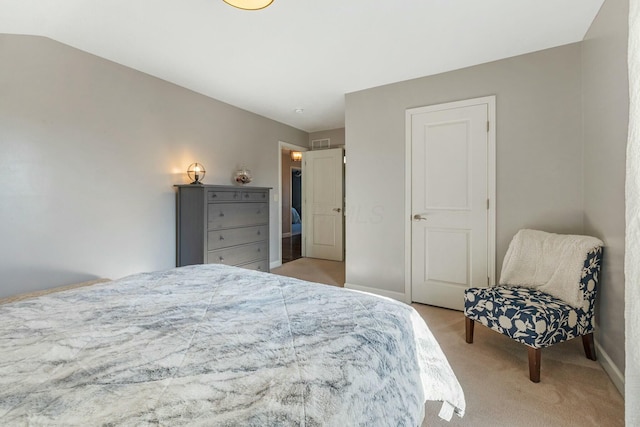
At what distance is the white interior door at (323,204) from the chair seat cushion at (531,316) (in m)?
3.23

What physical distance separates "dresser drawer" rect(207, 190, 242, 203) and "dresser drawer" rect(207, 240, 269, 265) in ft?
1.83

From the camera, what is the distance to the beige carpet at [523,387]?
1.49 meters

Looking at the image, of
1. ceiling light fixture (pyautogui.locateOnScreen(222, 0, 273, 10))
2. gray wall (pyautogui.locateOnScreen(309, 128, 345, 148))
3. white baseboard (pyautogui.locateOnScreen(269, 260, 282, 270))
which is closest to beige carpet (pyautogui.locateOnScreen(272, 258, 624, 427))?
ceiling light fixture (pyautogui.locateOnScreen(222, 0, 273, 10))

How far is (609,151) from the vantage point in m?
1.87

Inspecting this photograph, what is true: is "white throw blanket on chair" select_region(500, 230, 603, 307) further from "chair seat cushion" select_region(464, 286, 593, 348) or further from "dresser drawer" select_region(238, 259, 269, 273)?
"dresser drawer" select_region(238, 259, 269, 273)

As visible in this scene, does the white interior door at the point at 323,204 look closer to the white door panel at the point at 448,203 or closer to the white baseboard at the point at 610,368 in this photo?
the white door panel at the point at 448,203

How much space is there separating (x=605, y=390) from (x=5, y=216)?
4.08 m

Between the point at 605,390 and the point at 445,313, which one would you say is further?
the point at 445,313

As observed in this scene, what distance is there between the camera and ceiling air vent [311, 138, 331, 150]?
17.9 feet

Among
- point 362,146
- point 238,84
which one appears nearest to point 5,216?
point 238,84

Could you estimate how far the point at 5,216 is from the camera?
2105 mm

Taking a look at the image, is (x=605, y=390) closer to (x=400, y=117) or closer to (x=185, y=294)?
(x=185, y=294)

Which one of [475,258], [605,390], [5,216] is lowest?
[605,390]

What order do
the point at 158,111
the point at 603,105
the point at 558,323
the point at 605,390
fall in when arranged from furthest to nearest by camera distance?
1. the point at 158,111
2. the point at 603,105
3. the point at 558,323
4. the point at 605,390
